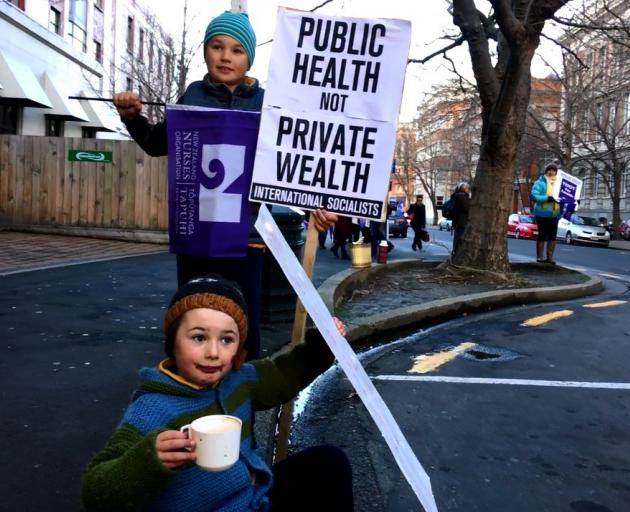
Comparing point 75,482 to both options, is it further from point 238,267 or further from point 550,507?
point 550,507

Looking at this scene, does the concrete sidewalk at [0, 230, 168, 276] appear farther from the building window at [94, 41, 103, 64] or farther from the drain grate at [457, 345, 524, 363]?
the building window at [94, 41, 103, 64]

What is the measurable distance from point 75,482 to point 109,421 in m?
0.67

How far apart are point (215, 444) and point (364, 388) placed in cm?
79

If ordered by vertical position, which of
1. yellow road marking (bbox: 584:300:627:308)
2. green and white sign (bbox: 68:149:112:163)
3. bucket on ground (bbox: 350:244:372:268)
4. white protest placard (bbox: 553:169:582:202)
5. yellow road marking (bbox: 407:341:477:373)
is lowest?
yellow road marking (bbox: 407:341:477:373)

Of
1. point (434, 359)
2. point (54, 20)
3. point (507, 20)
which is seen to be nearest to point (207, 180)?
point (434, 359)

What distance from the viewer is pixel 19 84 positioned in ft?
58.4

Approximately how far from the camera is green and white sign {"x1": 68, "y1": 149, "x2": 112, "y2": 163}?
13.7 m

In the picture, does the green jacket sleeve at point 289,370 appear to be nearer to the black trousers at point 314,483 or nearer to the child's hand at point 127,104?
the black trousers at point 314,483

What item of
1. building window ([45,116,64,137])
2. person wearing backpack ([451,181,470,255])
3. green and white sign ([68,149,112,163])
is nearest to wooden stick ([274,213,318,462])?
person wearing backpack ([451,181,470,255])

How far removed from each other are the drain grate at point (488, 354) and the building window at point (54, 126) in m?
20.3

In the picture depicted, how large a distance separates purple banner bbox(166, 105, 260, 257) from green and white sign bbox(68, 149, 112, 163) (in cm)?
1197

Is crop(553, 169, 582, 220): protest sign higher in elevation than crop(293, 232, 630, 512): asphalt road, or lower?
higher

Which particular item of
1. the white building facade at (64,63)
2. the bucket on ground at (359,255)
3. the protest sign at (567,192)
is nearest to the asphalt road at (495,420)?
the bucket on ground at (359,255)

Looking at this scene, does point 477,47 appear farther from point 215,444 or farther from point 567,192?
point 215,444
